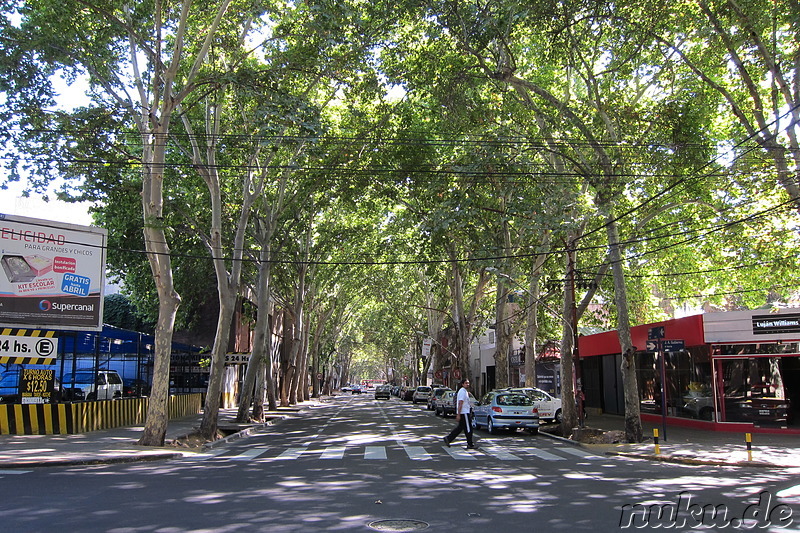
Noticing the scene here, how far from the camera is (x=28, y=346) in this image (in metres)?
19.0

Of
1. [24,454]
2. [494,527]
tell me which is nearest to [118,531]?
[494,527]

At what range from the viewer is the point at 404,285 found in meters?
53.0

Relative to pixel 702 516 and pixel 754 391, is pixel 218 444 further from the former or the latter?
pixel 754 391

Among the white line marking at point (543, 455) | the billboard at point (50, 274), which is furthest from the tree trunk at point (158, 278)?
the white line marking at point (543, 455)

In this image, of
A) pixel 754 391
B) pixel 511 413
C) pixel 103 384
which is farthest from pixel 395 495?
pixel 103 384

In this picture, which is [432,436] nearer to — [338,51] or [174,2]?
[338,51]

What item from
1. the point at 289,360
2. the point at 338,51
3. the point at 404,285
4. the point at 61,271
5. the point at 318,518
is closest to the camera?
the point at 318,518

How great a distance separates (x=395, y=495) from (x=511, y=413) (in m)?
13.8

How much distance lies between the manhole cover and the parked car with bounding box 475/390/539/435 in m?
A: 15.4

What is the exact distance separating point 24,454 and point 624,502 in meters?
12.7

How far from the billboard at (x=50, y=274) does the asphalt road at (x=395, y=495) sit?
298 inches

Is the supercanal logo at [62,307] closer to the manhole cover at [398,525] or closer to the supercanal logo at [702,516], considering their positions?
the manhole cover at [398,525]

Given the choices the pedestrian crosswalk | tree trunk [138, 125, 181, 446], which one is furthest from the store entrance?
tree trunk [138, 125, 181, 446]

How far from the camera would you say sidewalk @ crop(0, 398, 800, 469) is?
14.0m
